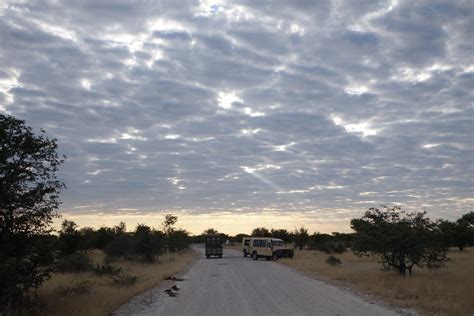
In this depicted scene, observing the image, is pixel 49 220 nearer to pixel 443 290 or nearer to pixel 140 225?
pixel 443 290

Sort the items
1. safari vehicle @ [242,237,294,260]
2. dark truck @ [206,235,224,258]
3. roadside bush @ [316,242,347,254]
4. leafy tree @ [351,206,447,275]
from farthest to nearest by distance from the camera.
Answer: roadside bush @ [316,242,347,254]
dark truck @ [206,235,224,258]
safari vehicle @ [242,237,294,260]
leafy tree @ [351,206,447,275]

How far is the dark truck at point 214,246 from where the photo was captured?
5228 cm

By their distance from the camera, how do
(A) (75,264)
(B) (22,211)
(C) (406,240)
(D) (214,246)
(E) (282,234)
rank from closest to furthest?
(B) (22,211) < (C) (406,240) < (A) (75,264) < (D) (214,246) < (E) (282,234)

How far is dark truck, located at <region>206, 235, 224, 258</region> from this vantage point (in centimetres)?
5228

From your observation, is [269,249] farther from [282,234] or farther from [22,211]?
[282,234]

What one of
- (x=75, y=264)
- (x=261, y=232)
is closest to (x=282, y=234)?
(x=261, y=232)

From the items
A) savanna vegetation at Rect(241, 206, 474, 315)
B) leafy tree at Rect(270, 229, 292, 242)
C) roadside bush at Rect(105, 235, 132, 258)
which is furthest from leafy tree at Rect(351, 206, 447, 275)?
leafy tree at Rect(270, 229, 292, 242)

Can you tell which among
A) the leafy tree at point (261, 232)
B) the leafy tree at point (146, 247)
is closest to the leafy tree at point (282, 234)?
the leafy tree at point (261, 232)

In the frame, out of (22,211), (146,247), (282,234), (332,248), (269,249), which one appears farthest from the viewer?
(282,234)

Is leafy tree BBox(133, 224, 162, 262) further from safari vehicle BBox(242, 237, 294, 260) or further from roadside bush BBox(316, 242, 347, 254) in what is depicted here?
roadside bush BBox(316, 242, 347, 254)

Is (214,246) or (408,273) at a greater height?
(214,246)

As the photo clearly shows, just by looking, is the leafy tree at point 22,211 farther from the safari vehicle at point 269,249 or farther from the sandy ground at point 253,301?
the safari vehicle at point 269,249

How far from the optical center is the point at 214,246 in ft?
172

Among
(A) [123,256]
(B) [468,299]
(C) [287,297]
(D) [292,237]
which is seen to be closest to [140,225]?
(A) [123,256]
